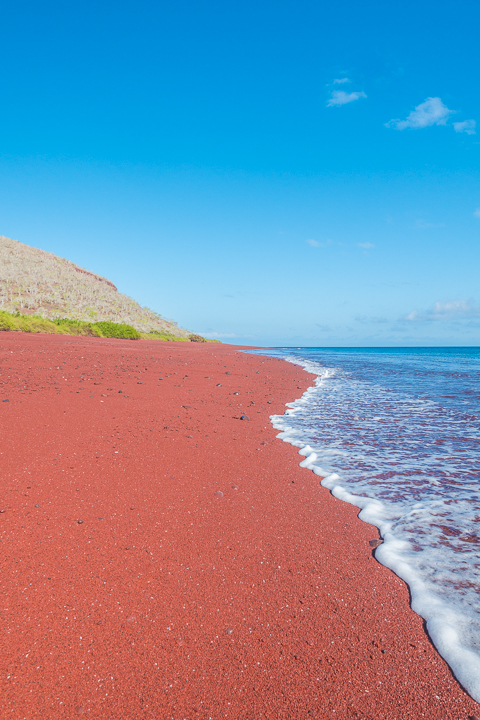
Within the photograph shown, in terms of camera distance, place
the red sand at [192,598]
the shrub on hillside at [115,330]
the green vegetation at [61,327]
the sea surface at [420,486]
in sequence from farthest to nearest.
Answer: the shrub on hillside at [115,330], the green vegetation at [61,327], the sea surface at [420,486], the red sand at [192,598]

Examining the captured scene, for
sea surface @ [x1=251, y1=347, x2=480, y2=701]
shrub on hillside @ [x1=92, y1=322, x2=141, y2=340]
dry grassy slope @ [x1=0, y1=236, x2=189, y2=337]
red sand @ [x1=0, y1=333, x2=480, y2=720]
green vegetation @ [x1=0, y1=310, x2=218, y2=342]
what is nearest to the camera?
red sand @ [x1=0, y1=333, x2=480, y2=720]

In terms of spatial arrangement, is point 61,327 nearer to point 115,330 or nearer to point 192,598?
point 115,330

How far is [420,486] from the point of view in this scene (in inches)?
186

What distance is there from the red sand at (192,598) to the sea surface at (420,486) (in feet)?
0.64

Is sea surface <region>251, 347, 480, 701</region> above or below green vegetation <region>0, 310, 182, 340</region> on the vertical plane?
below

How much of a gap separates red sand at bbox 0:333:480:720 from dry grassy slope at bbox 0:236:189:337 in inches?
1546

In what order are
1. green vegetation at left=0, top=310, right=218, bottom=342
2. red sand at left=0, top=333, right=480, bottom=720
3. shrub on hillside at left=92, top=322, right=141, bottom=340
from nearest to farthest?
red sand at left=0, top=333, right=480, bottom=720, green vegetation at left=0, top=310, right=218, bottom=342, shrub on hillside at left=92, top=322, right=141, bottom=340

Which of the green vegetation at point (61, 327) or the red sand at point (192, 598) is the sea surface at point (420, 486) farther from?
the green vegetation at point (61, 327)

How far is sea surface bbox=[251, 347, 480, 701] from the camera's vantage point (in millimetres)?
2506

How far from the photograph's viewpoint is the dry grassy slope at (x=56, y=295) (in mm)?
40531

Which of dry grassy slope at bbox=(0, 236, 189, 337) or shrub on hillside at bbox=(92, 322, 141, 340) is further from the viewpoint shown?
dry grassy slope at bbox=(0, 236, 189, 337)

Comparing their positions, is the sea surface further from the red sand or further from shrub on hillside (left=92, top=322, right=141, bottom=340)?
shrub on hillside (left=92, top=322, right=141, bottom=340)

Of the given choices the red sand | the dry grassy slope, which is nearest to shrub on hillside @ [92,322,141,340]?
the dry grassy slope

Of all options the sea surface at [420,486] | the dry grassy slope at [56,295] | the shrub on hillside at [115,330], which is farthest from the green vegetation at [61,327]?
the sea surface at [420,486]
